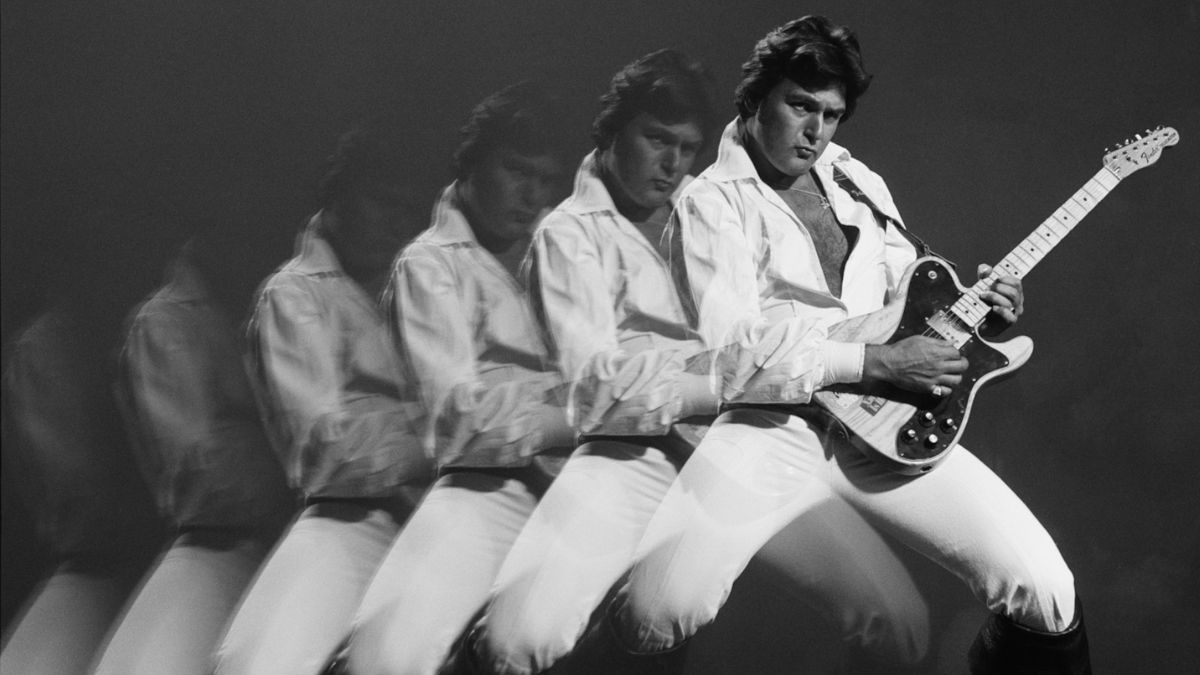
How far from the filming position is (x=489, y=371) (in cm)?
248

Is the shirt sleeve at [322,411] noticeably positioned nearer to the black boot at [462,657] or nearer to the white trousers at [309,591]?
the white trousers at [309,591]

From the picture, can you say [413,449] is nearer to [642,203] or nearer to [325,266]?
[325,266]

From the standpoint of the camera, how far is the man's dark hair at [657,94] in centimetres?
256

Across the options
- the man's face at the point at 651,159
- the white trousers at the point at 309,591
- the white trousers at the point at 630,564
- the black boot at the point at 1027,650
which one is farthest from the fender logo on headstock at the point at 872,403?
the white trousers at the point at 309,591

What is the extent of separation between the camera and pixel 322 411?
252cm

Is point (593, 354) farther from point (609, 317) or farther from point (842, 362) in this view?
point (842, 362)

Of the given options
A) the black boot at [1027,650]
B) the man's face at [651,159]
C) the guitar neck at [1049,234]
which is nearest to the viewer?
the black boot at [1027,650]

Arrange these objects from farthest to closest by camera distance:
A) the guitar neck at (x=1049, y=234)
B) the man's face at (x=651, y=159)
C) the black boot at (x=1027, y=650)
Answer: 1. the man's face at (x=651, y=159)
2. the guitar neck at (x=1049, y=234)
3. the black boot at (x=1027, y=650)

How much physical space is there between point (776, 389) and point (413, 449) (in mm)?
749

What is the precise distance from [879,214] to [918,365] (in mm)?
350

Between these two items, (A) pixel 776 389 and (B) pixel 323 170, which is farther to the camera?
(B) pixel 323 170

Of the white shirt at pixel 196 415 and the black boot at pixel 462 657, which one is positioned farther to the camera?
the white shirt at pixel 196 415

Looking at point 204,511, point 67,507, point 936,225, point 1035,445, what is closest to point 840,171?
point 936,225

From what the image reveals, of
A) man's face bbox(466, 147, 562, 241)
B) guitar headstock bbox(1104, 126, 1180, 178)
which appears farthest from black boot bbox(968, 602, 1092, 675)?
man's face bbox(466, 147, 562, 241)
